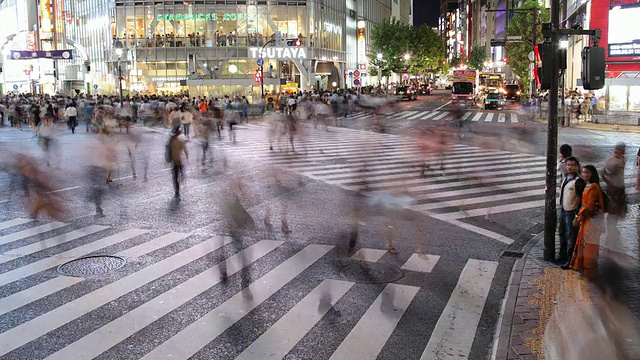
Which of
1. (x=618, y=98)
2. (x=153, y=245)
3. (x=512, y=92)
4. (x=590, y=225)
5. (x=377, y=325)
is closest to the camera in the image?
(x=377, y=325)

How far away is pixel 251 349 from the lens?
6.56 metres

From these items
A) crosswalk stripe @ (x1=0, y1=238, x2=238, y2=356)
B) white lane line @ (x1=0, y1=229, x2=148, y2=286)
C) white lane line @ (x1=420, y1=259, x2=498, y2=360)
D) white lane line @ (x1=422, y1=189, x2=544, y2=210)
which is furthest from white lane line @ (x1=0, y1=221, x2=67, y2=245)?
white lane line @ (x1=420, y1=259, x2=498, y2=360)

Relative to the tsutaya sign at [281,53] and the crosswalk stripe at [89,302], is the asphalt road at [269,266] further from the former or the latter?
the tsutaya sign at [281,53]

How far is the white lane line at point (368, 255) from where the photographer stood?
1002 centimetres

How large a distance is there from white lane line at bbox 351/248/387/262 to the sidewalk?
2183 mm

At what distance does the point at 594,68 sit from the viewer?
945 cm

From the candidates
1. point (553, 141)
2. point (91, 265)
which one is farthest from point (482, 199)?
point (91, 265)

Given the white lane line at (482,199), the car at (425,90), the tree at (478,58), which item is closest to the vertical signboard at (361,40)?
the car at (425,90)

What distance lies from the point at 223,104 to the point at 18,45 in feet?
260

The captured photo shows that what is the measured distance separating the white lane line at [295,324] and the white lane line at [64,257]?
439 cm

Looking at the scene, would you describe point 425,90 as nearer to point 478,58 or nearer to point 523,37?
point 478,58

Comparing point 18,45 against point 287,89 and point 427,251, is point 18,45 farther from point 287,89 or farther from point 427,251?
point 427,251

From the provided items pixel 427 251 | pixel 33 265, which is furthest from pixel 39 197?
pixel 427 251

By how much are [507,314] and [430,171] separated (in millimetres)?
12071
